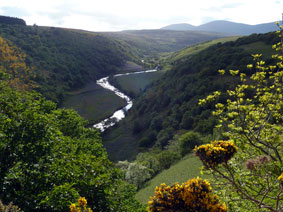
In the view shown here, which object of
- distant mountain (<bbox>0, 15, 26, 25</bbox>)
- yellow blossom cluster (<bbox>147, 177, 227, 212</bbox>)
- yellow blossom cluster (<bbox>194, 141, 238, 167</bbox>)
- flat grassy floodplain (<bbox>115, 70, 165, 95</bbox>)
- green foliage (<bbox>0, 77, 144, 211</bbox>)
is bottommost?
flat grassy floodplain (<bbox>115, 70, 165, 95</bbox>)

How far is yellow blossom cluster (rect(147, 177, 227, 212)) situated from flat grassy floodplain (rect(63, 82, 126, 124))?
76.6 metres

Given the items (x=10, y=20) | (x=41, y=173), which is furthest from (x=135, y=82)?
(x=41, y=173)

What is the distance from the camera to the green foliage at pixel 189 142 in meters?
43.5

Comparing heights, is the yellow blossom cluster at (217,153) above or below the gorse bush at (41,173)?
above

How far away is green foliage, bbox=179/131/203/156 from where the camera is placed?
4345 cm

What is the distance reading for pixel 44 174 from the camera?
1188cm

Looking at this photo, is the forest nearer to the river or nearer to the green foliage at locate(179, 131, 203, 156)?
the green foliage at locate(179, 131, 203, 156)

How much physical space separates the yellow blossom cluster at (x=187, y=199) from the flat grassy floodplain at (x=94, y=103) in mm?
76626

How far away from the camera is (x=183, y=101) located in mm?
70375

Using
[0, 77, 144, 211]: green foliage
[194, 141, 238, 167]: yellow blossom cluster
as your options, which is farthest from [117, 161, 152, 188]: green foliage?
[194, 141, 238, 167]: yellow blossom cluster

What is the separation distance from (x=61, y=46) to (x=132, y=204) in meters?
157

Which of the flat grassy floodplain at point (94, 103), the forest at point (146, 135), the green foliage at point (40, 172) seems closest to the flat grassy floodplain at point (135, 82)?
the flat grassy floodplain at point (94, 103)

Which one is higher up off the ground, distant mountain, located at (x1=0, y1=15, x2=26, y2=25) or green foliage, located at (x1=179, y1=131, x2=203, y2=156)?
distant mountain, located at (x1=0, y1=15, x2=26, y2=25)

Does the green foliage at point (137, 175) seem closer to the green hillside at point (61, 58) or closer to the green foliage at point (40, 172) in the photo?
the green foliage at point (40, 172)
